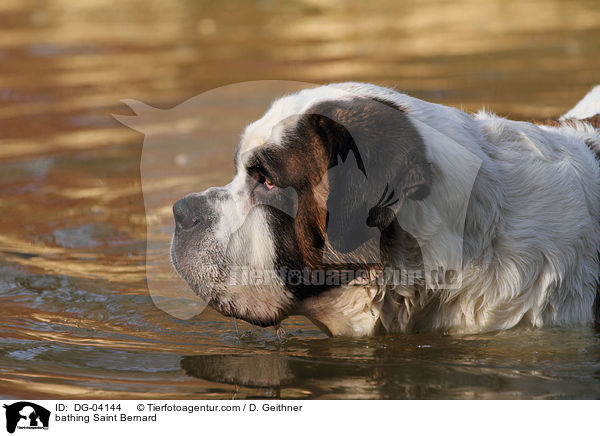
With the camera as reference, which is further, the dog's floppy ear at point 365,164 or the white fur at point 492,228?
the white fur at point 492,228

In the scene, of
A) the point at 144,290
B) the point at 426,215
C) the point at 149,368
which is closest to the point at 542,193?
the point at 426,215

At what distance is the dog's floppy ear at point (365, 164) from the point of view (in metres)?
3.58

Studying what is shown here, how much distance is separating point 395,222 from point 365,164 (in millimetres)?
271

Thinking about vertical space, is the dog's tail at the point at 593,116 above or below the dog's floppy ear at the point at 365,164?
above

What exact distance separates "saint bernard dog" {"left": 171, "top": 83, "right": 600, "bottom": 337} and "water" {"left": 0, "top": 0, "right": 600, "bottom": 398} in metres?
0.21

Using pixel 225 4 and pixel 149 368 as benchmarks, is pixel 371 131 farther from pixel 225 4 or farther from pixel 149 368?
pixel 225 4

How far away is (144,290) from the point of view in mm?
5227

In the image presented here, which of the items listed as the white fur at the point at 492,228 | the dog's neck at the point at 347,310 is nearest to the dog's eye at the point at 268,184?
the white fur at the point at 492,228

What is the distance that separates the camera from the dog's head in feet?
11.9

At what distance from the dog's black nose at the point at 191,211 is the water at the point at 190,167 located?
2.12 ft
